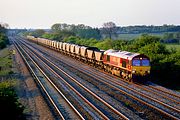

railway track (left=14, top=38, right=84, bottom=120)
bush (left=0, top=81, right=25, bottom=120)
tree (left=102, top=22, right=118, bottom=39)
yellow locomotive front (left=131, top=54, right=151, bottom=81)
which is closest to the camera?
bush (left=0, top=81, right=25, bottom=120)

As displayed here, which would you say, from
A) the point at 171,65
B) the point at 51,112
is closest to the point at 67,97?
the point at 51,112

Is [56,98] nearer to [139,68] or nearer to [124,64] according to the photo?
[139,68]

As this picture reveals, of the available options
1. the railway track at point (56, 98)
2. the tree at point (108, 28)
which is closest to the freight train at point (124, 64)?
the railway track at point (56, 98)

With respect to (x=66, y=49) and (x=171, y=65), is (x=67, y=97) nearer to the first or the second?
Result: (x=171, y=65)

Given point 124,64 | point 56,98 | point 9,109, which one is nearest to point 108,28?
point 124,64

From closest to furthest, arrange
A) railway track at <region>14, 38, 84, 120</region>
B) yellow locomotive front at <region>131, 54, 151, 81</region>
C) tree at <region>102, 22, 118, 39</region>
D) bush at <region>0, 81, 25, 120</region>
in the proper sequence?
bush at <region>0, 81, 25, 120</region> < railway track at <region>14, 38, 84, 120</region> < yellow locomotive front at <region>131, 54, 151, 81</region> < tree at <region>102, 22, 118, 39</region>

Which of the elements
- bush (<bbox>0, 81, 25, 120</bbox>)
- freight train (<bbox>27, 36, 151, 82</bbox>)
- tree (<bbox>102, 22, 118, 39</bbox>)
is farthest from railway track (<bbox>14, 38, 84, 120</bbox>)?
tree (<bbox>102, 22, 118, 39</bbox>)

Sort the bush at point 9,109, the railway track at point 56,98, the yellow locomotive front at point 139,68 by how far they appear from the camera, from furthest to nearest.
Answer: the yellow locomotive front at point 139,68 < the railway track at point 56,98 < the bush at point 9,109

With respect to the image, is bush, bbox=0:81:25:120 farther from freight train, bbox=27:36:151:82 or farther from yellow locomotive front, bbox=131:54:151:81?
freight train, bbox=27:36:151:82

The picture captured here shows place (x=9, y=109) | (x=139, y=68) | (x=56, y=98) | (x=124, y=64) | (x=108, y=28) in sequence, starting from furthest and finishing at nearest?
(x=108, y=28) → (x=124, y=64) → (x=139, y=68) → (x=56, y=98) → (x=9, y=109)

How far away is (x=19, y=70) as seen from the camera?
156ft

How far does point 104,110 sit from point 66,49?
48972 millimetres

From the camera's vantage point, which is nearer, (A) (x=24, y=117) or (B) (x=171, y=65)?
(A) (x=24, y=117)

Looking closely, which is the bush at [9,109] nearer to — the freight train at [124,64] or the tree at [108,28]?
the freight train at [124,64]
